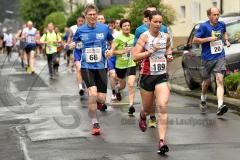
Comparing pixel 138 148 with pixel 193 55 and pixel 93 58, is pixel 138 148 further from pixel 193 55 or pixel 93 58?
pixel 193 55

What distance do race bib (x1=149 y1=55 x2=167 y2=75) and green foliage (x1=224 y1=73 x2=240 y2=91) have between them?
4.62 metres

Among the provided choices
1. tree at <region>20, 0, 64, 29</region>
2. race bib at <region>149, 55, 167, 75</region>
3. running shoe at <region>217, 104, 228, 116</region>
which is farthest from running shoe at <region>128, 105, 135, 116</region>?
tree at <region>20, 0, 64, 29</region>

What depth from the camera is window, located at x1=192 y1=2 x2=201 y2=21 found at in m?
33.1

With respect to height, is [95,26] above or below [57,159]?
above

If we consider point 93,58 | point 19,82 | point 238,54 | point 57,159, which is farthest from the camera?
point 19,82

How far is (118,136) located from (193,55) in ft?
19.6

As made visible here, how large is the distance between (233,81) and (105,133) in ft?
13.3

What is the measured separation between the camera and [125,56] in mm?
13281

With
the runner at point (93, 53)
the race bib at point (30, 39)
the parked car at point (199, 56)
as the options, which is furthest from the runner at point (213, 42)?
the race bib at point (30, 39)

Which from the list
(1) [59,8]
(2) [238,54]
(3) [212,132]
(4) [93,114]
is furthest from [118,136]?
A: (1) [59,8]

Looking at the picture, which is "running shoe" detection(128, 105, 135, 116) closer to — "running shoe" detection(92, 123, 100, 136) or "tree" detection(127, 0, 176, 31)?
"running shoe" detection(92, 123, 100, 136)

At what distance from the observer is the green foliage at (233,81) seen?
13383 millimetres

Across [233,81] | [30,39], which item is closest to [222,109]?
[233,81]

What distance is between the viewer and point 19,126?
11266 mm
